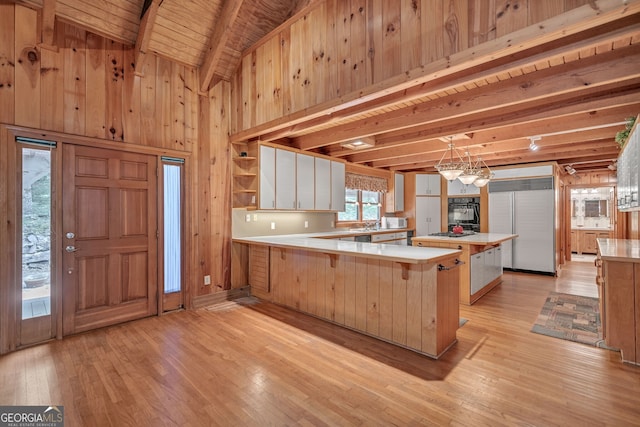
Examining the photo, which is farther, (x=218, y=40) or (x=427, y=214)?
(x=427, y=214)

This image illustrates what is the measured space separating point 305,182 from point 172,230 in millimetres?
2202

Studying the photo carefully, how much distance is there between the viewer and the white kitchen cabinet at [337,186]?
18.5 feet

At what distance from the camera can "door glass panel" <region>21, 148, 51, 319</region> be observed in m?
2.96

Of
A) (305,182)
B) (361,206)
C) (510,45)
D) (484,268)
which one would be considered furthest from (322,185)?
(510,45)

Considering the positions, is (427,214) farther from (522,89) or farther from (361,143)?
(522,89)

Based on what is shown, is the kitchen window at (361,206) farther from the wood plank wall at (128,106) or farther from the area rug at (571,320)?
the area rug at (571,320)

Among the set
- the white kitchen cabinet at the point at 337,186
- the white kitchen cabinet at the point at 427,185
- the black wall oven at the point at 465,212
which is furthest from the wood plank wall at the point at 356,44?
the black wall oven at the point at 465,212

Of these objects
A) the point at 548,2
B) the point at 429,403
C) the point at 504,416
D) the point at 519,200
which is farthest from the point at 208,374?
the point at 519,200

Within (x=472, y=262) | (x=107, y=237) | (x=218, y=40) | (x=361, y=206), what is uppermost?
(x=218, y=40)

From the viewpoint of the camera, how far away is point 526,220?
6348 millimetres

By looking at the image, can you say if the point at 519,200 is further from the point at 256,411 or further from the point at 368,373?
the point at 256,411

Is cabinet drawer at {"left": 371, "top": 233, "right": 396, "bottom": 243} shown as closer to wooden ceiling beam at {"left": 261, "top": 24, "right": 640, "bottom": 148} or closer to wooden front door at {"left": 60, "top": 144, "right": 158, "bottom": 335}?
wooden ceiling beam at {"left": 261, "top": 24, "right": 640, "bottom": 148}

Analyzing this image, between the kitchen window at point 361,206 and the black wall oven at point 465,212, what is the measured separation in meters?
1.86

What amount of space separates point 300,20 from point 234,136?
1796 millimetres
